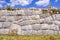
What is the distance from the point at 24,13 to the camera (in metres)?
8.31

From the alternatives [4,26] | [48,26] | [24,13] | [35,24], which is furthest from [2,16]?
[48,26]

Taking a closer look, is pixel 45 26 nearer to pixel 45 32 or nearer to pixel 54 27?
pixel 45 32

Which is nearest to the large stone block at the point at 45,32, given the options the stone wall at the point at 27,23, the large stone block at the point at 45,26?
the stone wall at the point at 27,23

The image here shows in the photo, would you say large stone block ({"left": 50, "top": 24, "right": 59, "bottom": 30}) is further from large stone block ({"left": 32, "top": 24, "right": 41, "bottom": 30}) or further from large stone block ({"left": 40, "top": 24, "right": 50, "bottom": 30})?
large stone block ({"left": 32, "top": 24, "right": 41, "bottom": 30})

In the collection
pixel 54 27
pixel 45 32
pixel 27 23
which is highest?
pixel 27 23

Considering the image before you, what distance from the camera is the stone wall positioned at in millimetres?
8156

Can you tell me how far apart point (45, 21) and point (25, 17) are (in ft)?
2.85

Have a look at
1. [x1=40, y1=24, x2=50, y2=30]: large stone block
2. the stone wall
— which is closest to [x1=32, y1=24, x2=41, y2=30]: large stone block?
the stone wall

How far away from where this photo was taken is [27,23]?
8195 millimetres

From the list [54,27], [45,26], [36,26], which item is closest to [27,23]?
[36,26]

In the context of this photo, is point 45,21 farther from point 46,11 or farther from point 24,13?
point 24,13

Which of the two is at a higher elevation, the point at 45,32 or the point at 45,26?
the point at 45,26

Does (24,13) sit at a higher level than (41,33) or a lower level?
higher

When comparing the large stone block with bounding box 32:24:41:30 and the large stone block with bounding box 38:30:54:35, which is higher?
the large stone block with bounding box 32:24:41:30
